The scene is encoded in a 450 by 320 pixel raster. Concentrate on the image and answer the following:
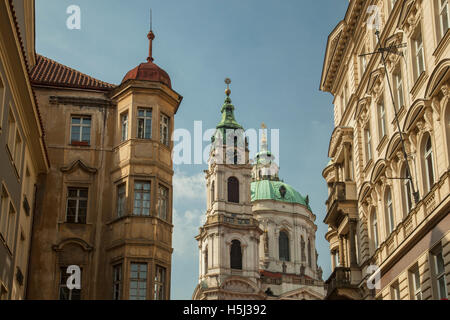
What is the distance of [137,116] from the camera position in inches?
1267

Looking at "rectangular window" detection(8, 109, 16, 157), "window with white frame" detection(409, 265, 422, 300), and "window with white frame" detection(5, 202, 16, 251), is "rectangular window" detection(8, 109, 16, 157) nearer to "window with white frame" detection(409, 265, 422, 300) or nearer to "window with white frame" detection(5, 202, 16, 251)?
"window with white frame" detection(5, 202, 16, 251)

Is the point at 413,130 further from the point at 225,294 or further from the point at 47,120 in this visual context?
the point at 225,294

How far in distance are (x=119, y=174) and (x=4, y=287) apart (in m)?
8.83

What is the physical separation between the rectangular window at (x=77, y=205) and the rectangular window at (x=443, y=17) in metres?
15.0

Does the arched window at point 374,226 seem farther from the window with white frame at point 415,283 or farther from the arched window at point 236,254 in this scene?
the arched window at point 236,254

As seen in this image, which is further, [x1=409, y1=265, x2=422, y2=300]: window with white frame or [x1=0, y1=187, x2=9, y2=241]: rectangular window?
[x1=409, y1=265, x2=422, y2=300]: window with white frame

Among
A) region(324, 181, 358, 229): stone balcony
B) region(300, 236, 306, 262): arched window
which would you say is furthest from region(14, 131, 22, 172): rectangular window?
region(300, 236, 306, 262): arched window

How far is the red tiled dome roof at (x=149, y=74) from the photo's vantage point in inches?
1294

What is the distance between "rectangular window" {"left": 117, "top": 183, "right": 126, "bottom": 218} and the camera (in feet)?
102

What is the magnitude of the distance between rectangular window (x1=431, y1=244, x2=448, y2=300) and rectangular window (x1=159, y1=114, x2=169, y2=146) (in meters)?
12.0

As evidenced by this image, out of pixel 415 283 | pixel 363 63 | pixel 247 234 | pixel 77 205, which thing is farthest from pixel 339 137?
pixel 247 234

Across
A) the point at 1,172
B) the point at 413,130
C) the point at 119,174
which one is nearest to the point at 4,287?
the point at 1,172

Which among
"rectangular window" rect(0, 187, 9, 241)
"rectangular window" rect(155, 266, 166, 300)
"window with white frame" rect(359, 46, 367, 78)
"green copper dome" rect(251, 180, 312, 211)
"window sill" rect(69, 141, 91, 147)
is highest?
"green copper dome" rect(251, 180, 312, 211)

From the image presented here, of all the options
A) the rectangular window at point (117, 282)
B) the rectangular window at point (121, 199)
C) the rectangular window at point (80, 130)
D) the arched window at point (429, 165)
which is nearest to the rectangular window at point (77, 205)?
the rectangular window at point (121, 199)
